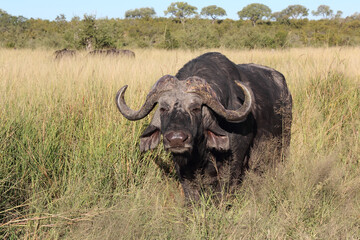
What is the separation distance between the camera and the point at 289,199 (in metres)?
2.76

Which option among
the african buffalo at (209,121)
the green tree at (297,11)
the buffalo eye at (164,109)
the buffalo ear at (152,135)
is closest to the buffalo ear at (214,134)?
the african buffalo at (209,121)

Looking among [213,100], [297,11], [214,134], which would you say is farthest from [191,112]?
[297,11]

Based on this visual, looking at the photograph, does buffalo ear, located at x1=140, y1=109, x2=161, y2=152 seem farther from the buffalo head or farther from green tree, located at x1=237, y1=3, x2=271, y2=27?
green tree, located at x1=237, y1=3, x2=271, y2=27

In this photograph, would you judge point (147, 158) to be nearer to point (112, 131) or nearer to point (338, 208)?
point (112, 131)

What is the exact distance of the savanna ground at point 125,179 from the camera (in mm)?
2492

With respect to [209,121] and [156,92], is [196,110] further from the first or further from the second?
[156,92]

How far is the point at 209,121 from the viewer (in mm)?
3059

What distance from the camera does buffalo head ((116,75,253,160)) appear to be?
107 inches

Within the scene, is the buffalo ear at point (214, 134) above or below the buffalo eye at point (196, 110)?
below

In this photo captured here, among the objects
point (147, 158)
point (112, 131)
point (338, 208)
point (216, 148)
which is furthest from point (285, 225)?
point (112, 131)

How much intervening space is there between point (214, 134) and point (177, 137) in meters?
0.59

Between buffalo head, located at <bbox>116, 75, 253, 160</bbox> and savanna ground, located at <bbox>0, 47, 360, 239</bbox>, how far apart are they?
50 centimetres

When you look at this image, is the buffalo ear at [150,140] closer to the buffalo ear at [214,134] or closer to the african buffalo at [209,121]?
the african buffalo at [209,121]

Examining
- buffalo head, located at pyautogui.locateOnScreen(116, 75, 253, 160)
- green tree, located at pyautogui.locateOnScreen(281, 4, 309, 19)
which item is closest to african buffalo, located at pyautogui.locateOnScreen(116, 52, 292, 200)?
buffalo head, located at pyautogui.locateOnScreen(116, 75, 253, 160)
